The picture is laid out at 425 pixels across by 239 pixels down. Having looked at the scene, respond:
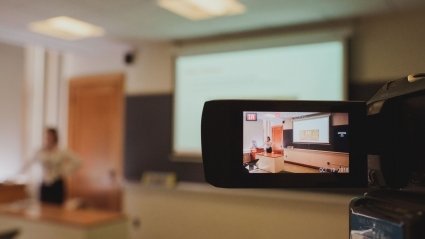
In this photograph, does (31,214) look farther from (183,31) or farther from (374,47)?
(374,47)

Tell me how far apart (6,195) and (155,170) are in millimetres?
1439

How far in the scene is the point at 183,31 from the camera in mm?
3588

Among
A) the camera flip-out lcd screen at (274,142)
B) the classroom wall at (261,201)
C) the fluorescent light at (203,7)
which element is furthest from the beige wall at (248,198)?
the fluorescent light at (203,7)

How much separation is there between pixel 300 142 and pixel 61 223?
2823 mm

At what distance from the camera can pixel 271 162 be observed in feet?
3.49

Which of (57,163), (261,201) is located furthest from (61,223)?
(261,201)

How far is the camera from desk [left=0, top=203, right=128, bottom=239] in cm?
324

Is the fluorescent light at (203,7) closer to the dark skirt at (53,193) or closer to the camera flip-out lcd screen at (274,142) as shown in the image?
the camera flip-out lcd screen at (274,142)

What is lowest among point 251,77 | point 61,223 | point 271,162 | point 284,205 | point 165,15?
point 61,223

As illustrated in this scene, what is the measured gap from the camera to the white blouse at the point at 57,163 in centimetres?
436

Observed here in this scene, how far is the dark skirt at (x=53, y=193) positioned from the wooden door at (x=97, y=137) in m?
0.35

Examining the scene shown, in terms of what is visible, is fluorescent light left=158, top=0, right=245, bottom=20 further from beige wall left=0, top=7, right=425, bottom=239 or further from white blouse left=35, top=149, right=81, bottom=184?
white blouse left=35, top=149, right=81, bottom=184

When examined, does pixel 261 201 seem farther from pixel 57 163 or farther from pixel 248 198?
pixel 57 163

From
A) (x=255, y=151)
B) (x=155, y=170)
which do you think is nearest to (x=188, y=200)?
(x=155, y=170)
